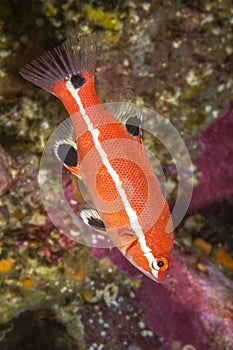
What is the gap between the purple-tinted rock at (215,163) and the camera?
5.05m

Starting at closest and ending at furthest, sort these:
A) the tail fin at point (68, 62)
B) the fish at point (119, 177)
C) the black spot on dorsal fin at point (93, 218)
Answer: the fish at point (119, 177) < the black spot on dorsal fin at point (93, 218) < the tail fin at point (68, 62)

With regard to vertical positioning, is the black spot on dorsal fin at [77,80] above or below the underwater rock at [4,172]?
above

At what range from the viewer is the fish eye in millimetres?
A: 2842

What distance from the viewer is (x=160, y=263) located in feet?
9.34

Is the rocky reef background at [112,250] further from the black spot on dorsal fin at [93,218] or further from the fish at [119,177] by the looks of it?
the black spot on dorsal fin at [93,218]

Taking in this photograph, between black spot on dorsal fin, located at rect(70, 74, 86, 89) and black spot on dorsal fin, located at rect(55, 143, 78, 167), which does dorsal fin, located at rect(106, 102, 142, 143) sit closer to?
black spot on dorsal fin, located at rect(70, 74, 86, 89)

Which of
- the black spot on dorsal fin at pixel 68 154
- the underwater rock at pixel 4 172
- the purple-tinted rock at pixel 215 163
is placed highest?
the black spot on dorsal fin at pixel 68 154

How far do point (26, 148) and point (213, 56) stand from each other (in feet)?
8.00

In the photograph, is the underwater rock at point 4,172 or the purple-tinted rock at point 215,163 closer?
the underwater rock at point 4,172

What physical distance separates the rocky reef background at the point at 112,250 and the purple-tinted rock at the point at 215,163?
0.34 meters

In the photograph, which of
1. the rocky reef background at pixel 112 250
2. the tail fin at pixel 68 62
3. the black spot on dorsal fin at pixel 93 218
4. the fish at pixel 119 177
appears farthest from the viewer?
the rocky reef background at pixel 112 250

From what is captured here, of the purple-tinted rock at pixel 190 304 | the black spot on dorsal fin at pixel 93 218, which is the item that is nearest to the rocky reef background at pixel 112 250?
the purple-tinted rock at pixel 190 304

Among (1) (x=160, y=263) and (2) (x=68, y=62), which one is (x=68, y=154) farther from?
(1) (x=160, y=263)

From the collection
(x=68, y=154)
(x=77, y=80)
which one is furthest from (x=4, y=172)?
(x=77, y=80)
